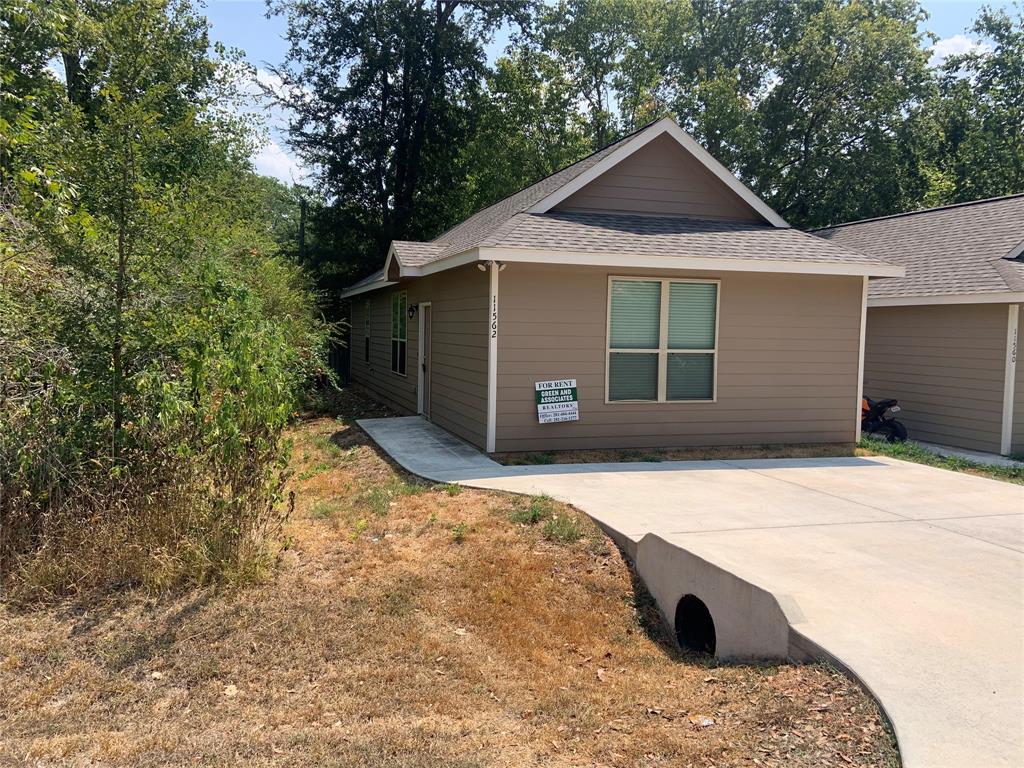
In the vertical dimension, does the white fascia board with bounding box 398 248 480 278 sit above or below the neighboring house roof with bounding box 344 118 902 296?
below

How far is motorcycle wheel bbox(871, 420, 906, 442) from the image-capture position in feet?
37.7

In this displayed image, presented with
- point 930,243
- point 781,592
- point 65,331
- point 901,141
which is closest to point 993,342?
point 930,243

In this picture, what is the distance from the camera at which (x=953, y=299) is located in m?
10.7

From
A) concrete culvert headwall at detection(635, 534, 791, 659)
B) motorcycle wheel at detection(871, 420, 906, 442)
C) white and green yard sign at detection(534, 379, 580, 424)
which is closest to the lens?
concrete culvert headwall at detection(635, 534, 791, 659)

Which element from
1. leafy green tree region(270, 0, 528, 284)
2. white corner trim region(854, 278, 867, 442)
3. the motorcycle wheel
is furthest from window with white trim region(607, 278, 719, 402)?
leafy green tree region(270, 0, 528, 284)

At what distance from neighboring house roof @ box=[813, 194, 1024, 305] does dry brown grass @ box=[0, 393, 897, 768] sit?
8316mm

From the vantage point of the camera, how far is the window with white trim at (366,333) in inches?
720

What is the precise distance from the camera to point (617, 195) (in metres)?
10.8

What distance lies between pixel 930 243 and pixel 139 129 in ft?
43.4

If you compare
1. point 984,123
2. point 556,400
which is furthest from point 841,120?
point 556,400

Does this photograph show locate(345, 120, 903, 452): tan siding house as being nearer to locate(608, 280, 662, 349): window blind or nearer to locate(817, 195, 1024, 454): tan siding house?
locate(608, 280, 662, 349): window blind

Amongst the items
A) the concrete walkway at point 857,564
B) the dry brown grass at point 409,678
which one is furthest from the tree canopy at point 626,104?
the dry brown grass at point 409,678

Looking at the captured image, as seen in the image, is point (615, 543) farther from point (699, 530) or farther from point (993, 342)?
point (993, 342)

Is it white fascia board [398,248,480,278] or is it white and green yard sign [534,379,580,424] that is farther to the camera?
white and green yard sign [534,379,580,424]
